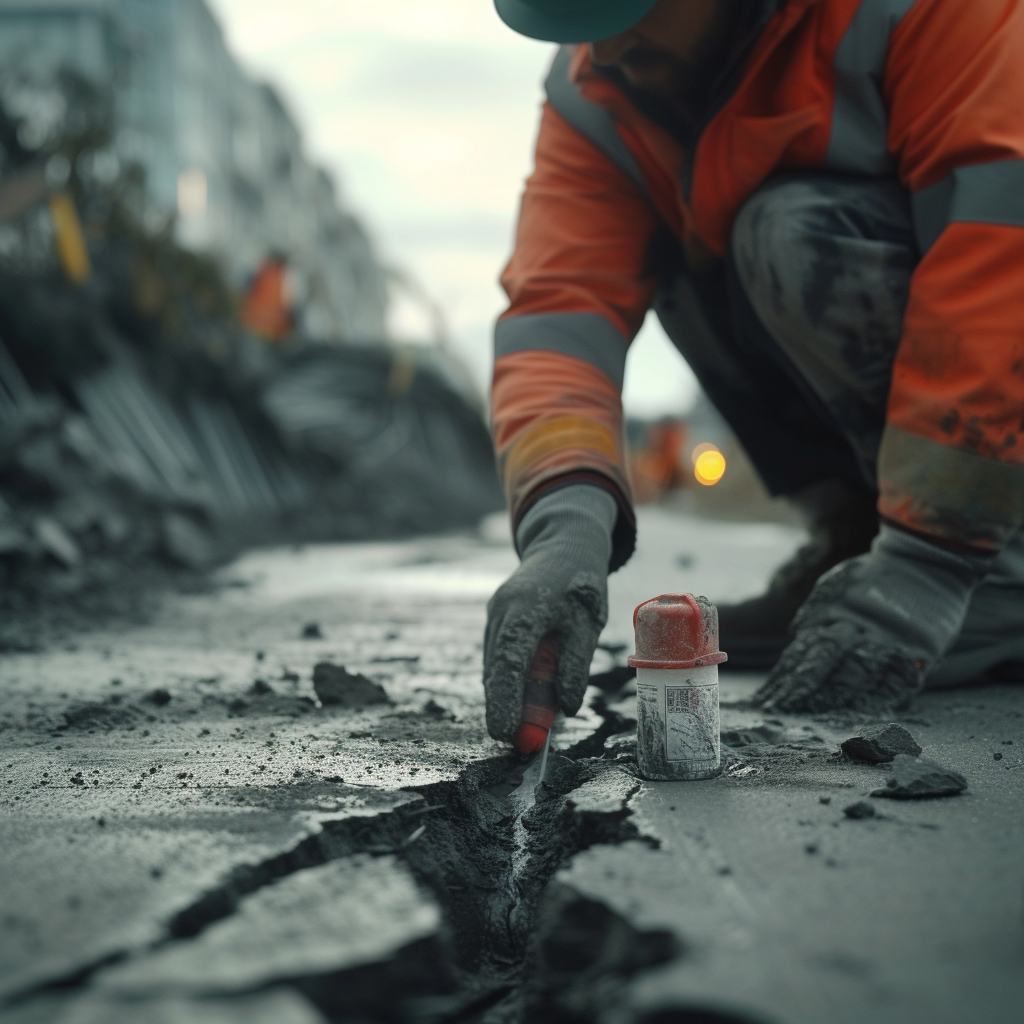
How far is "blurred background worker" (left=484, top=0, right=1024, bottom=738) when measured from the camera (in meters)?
1.50

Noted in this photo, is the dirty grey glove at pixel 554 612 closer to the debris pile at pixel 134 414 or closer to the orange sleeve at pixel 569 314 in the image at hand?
the orange sleeve at pixel 569 314

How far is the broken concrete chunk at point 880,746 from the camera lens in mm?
1259

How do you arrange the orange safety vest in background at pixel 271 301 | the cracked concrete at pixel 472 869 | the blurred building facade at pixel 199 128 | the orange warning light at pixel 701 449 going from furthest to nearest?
the blurred building facade at pixel 199 128 → the orange warning light at pixel 701 449 → the orange safety vest in background at pixel 271 301 → the cracked concrete at pixel 472 869

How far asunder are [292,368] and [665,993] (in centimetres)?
983

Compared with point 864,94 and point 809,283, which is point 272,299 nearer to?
point 809,283

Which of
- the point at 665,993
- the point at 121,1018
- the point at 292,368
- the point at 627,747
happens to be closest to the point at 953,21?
the point at 627,747

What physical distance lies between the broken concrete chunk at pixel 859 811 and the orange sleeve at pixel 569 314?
74 cm

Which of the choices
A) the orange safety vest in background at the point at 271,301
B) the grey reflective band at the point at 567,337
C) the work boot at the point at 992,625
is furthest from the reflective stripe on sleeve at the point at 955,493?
the orange safety vest in background at the point at 271,301

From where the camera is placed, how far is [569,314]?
1.90 m

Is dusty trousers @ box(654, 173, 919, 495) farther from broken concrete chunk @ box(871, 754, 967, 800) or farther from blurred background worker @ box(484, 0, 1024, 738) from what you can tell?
broken concrete chunk @ box(871, 754, 967, 800)

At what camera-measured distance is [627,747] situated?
4.71ft

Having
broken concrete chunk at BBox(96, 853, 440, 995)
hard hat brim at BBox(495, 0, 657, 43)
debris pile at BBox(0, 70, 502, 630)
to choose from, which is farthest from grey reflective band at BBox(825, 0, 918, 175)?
debris pile at BBox(0, 70, 502, 630)

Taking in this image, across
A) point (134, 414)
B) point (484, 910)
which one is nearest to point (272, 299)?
point (134, 414)

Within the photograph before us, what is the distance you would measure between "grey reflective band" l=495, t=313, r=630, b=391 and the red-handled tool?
637 millimetres
